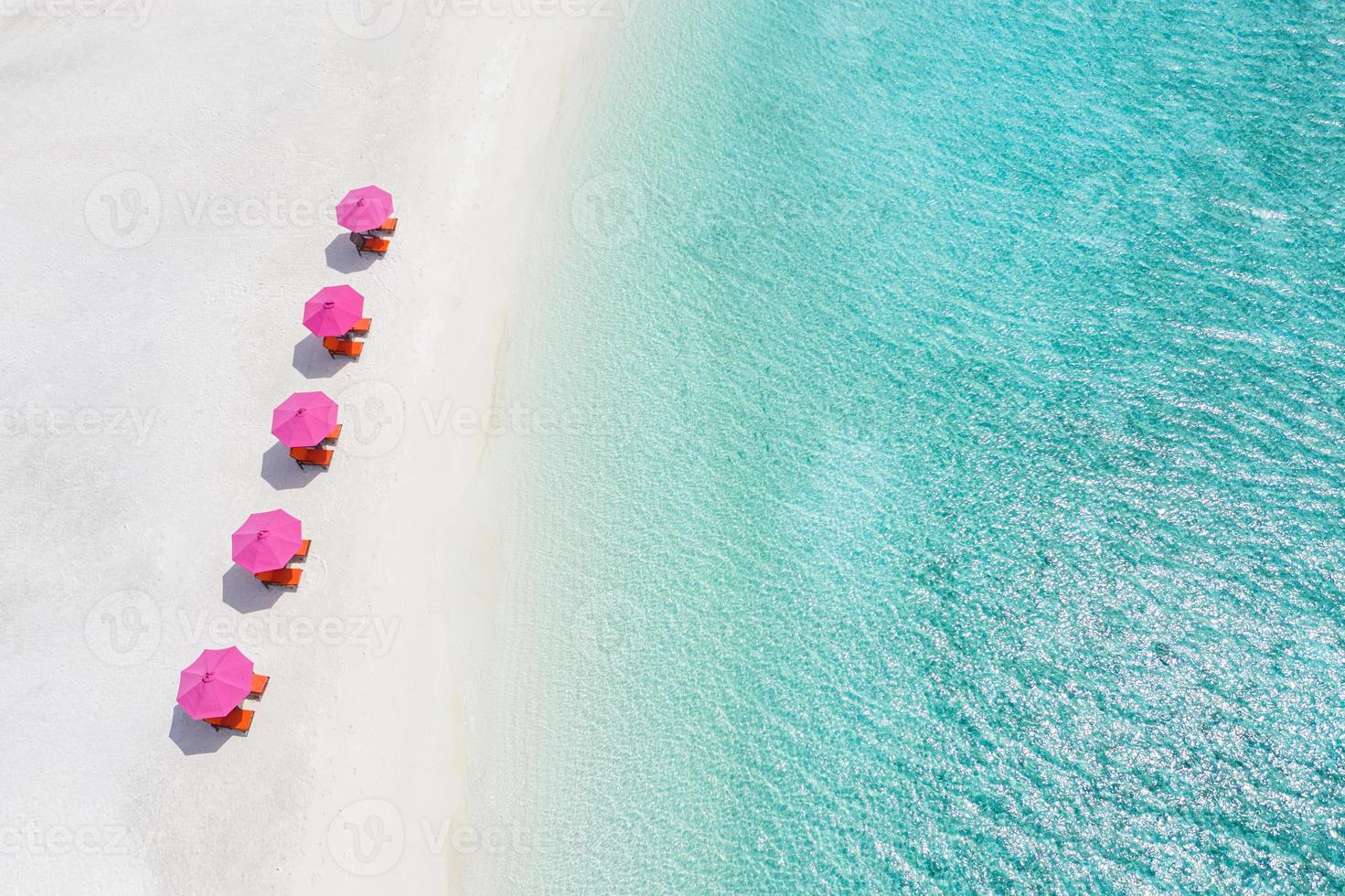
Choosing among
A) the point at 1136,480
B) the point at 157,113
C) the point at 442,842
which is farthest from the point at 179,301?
the point at 1136,480

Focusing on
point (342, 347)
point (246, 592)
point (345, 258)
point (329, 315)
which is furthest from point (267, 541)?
point (345, 258)

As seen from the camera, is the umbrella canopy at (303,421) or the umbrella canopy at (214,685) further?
the umbrella canopy at (303,421)

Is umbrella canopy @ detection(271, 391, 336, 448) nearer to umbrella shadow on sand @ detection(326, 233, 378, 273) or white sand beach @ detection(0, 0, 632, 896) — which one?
white sand beach @ detection(0, 0, 632, 896)

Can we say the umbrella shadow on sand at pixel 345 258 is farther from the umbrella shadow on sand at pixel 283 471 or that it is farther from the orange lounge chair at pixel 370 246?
the umbrella shadow on sand at pixel 283 471

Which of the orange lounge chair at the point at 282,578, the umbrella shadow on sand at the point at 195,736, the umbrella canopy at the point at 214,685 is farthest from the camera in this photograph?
the orange lounge chair at the point at 282,578

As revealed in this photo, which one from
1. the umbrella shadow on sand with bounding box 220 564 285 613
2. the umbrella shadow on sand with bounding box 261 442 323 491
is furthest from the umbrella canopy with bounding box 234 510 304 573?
the umbrella shadow on sand with bounding box 261 442 323 491

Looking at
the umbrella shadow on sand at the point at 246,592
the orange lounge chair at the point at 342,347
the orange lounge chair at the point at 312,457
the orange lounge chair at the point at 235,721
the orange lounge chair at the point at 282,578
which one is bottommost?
the orange lounge chair at the point at 235,721

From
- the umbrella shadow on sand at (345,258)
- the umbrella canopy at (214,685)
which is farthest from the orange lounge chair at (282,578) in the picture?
the umbrella shadow on sand at (345,258)

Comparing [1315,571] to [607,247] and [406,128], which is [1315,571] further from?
[406,128]
